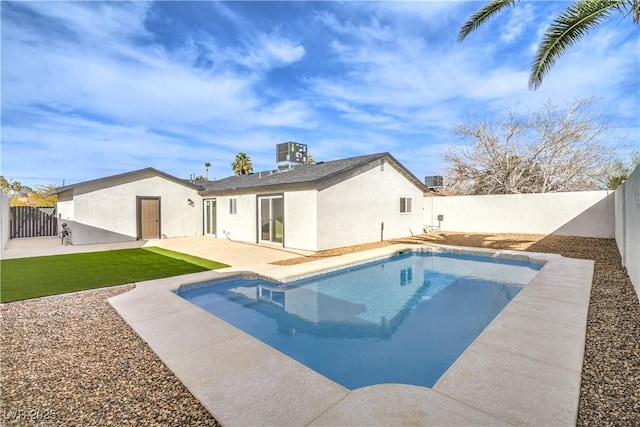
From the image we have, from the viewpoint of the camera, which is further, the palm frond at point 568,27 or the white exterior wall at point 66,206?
the white exterior wall at point 66,206

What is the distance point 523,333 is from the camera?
4465mm

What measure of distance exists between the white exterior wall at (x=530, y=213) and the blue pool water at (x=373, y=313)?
28.2 feet

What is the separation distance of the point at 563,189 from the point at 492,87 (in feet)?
32.6

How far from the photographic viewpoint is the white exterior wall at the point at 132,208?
607 inches

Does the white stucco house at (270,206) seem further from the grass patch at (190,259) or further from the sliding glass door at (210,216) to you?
the grass patch at (190,259)

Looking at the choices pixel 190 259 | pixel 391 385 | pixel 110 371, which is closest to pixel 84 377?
pixel 110 371

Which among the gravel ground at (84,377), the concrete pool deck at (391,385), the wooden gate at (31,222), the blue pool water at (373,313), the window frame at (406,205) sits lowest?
the blue pool water at (373,313)

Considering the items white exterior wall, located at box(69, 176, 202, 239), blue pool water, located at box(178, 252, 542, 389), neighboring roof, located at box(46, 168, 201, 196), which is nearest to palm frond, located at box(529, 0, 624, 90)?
blue pool water, located at box(178, 252, 542, 389)

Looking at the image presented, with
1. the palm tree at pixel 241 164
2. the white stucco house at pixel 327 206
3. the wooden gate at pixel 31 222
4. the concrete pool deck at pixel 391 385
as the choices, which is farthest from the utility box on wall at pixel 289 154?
the palm tree at pixel 241 164

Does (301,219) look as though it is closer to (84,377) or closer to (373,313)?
(373,313)

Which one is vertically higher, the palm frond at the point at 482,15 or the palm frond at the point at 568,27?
the palm frond at the point at 482,15

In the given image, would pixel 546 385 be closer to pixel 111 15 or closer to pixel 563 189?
pixel 111 15

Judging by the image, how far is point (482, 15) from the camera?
321 inches

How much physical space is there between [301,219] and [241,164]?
30.4 meters
